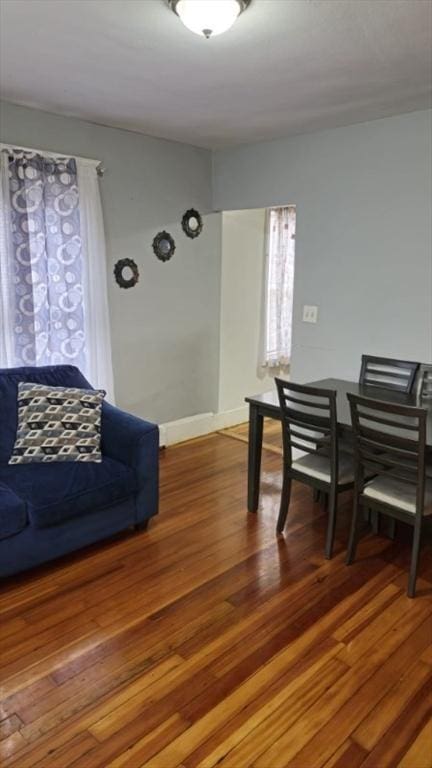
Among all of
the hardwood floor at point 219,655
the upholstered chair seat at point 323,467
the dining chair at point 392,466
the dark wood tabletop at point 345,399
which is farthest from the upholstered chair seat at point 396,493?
the hardwood floor at point 219,655

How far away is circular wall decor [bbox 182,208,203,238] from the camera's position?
4324mm

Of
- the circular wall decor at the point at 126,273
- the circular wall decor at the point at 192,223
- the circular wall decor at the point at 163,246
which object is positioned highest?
the circular wall decor at the point at 192,223

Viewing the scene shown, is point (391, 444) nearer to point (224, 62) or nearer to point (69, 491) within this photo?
point (69, 491)

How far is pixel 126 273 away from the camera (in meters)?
3.96

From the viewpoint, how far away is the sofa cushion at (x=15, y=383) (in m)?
2.88

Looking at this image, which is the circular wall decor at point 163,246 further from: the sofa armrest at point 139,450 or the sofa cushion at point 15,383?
the sofa armrest at point 139,450

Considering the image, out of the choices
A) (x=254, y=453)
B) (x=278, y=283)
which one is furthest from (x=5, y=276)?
(x=278, y=283)

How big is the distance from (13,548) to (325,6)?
2626 millimetres

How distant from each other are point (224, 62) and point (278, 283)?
288cm

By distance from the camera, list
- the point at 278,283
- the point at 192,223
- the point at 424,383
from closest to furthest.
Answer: the point at 424,383, the point at 192,223, the point at 278,283

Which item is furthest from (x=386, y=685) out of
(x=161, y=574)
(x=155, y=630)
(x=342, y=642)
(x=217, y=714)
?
(x=161, y=574)

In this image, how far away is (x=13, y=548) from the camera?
2.41 meters

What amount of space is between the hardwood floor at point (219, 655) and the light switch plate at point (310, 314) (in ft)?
5.21

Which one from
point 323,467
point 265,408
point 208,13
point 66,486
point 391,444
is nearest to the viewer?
point 208,13
